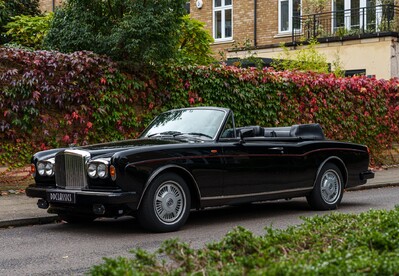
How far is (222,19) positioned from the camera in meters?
31.0

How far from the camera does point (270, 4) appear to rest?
29094 millimetres

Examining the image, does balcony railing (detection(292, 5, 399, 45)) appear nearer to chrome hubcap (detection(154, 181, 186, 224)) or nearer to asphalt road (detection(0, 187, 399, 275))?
asphalt road (detection(0, 187, 399, 275))

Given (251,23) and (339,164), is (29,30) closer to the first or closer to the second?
(339,164)

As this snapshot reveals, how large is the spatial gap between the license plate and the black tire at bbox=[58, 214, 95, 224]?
2.83 feet

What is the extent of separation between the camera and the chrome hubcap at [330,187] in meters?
10.7

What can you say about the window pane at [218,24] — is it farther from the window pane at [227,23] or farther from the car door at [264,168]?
the car door at [264,168]

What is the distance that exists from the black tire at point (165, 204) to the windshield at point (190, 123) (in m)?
1.11

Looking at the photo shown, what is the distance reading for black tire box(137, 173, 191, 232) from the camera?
820cm

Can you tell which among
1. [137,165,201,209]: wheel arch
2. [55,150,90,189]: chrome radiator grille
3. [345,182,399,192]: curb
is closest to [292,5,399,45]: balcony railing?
[345,182,399,192]: curb

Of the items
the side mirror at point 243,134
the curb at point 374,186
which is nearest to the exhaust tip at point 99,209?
the side mirror at point 243,134

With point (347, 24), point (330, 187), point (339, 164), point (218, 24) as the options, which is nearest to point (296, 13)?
point (347, 24)

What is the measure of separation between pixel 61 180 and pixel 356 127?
1253cm

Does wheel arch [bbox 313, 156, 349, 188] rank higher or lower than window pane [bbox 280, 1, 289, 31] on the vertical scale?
lower

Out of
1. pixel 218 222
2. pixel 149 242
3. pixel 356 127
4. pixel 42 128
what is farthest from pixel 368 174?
pixel 356 127
